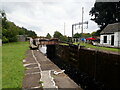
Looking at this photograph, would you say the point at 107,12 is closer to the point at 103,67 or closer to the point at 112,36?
the point at 112,36

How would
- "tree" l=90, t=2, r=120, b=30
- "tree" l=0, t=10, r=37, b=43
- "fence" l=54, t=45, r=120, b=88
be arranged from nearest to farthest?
"fence" l=54, t=45, r=120, b=88 < "tree" l=0, t=10, r=37, b=43 < "tree" l=90, t=2, r=120, b=30

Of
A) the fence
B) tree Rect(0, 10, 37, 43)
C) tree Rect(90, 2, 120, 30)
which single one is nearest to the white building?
tree Rect(90, 2, 120, 30)

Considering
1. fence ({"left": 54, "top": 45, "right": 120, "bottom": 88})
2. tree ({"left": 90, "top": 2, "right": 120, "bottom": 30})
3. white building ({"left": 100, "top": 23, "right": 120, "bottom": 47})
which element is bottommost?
fence ({"left": 54, "top": 45, "right": 120, "bottom": 88})

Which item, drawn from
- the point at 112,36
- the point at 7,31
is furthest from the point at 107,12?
the point at 7,31

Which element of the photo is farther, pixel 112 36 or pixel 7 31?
pixel 7 31

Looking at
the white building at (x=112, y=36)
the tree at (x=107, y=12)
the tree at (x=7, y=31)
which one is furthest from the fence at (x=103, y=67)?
the tree at (x=107, y=12)

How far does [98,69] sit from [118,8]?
2345 cm

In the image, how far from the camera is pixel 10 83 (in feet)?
13.0

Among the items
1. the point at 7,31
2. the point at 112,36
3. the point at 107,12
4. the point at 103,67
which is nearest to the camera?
the point at 103,67

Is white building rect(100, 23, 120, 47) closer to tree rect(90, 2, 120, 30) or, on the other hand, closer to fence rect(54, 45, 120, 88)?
tree rect(90, 2, 120, 30)

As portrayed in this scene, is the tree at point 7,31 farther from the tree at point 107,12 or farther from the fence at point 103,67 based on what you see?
the tree at point 107,12

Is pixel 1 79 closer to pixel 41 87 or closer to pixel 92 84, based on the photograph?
pixel 41 87

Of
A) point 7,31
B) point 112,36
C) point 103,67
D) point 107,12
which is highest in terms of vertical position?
point 107,12

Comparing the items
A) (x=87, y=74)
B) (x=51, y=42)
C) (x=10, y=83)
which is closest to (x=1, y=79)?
(x=10, y=83)
